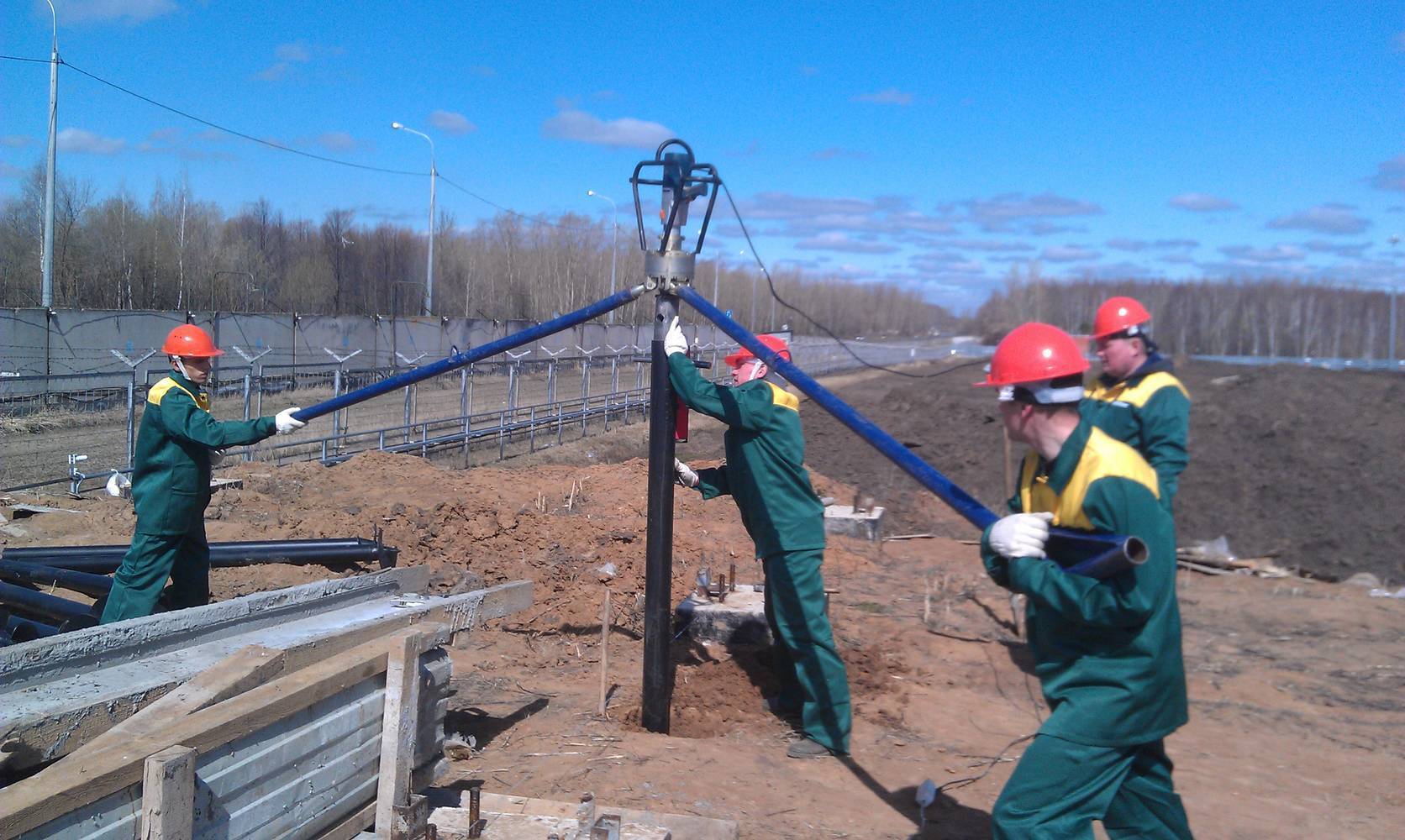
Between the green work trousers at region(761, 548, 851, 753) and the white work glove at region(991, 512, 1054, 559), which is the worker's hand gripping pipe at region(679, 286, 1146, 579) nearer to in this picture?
the white work glove at region(991, 512, 1054, 559)

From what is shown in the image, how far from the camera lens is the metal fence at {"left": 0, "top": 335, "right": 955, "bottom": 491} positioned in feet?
46.9

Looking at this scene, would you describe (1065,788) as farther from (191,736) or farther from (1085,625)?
(191,736)

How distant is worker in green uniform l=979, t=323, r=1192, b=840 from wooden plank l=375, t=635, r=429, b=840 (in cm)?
202

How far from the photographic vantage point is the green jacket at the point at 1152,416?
483cm

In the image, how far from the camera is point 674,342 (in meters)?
5.23

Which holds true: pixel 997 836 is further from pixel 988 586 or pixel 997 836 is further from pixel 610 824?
pixel 988 586

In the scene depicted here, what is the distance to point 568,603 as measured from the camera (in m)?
8.05

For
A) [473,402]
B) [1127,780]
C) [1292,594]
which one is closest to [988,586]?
[1292,594]

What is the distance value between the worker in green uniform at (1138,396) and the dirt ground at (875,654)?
1.65 meters

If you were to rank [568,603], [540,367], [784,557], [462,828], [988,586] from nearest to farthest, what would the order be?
1. [462,828]
2. [784,557]
3. [568,603]
4. [988,586]
5. [540,367]

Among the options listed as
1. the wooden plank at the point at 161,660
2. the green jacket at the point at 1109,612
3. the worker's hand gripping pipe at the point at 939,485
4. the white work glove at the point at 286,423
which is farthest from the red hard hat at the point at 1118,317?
the white work glove at the point at 286,423

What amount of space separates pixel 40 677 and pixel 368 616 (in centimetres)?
126

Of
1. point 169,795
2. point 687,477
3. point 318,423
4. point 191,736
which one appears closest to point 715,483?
point 687,477

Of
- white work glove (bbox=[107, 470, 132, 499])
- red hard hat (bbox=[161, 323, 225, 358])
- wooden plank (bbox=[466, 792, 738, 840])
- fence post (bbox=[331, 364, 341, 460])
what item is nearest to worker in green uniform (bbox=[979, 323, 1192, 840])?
wooden plank (bbox=[466, 792, 738, 840])
